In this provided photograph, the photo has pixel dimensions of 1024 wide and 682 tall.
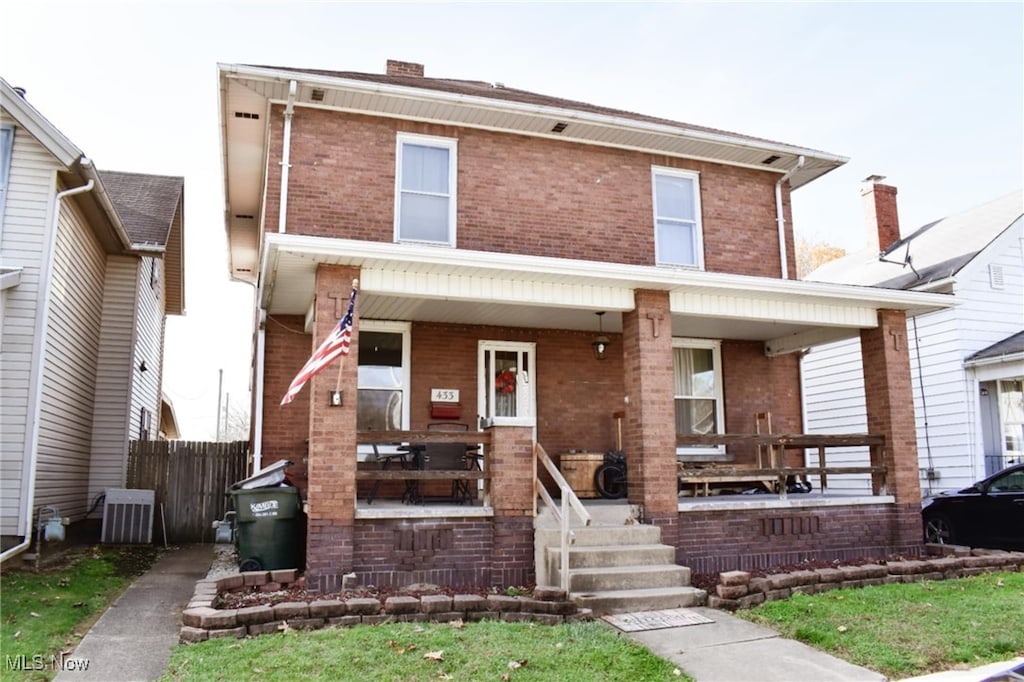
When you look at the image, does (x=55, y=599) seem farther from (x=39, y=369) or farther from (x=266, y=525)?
(x=39, y=369)

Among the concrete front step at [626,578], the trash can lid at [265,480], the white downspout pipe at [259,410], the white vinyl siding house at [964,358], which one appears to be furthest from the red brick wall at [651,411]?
the white vinyl siding house at [964,358]

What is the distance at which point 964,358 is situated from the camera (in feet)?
47.8

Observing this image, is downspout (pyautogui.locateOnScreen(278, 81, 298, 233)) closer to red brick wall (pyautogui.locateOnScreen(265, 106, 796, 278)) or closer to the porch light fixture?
red brick wall (pyautogui.locateOnScreen(265, 106, 796, 278))

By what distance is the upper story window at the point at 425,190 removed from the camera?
1081 centimetres

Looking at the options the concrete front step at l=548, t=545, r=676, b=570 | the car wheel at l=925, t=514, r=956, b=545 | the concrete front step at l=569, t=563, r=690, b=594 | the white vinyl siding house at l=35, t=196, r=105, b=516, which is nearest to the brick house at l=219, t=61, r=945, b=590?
the concrete front step at l=548, t=545, r=676, b=570

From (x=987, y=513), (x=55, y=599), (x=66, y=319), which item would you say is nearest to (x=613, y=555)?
(x=55, y=599)

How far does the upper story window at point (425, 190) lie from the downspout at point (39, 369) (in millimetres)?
4372

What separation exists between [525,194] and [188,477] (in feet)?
25.7

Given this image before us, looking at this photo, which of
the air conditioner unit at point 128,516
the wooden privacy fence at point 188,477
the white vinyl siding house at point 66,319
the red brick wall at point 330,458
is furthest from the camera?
Result: the wooden privacy fence at point 188,477

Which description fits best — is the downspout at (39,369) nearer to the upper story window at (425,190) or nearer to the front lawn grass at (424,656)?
the upper story window at (425,190)

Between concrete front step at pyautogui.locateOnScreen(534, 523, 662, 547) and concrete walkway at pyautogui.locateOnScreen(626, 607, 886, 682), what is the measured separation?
187 cm

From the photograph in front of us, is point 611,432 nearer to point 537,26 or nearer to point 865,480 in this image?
point 537,26

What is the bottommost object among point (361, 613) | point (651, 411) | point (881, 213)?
point (361, 613)

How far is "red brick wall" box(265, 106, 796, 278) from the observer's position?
34.3ft
